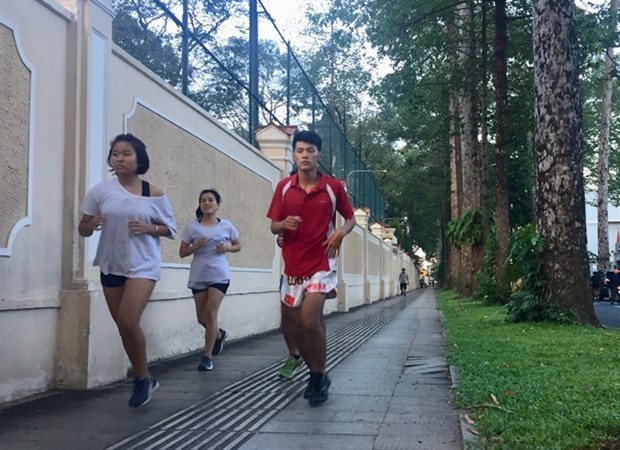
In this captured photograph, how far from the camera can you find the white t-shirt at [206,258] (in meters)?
7.30

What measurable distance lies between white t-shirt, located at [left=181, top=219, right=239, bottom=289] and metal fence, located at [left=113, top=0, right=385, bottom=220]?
1.92 m

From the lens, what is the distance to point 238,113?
1165cm

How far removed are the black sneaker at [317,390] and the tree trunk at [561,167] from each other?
6.97 metres

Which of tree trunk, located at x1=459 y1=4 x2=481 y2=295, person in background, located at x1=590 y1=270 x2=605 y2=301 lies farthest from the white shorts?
person in background, located at x1=590 y1=270 x2=605 y2=301

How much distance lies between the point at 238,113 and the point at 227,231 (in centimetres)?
449

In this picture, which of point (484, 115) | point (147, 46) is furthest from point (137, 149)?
point (484, 115)

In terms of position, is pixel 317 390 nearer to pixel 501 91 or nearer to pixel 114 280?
pixel 114 280

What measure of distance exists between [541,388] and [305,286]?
1.90 m

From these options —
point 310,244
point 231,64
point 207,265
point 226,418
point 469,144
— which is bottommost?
point 226,418

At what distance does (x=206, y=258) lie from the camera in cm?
733

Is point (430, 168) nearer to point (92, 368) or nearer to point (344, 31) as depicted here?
point (344, 31)

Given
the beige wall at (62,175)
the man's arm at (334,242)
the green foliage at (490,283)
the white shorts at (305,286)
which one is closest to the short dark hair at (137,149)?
the beige wall at (62,175)

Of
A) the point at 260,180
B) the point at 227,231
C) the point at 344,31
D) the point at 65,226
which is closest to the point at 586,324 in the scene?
the point at 260,180

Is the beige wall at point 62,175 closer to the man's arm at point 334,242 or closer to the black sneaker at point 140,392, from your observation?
the black sneaker at point 140,392
